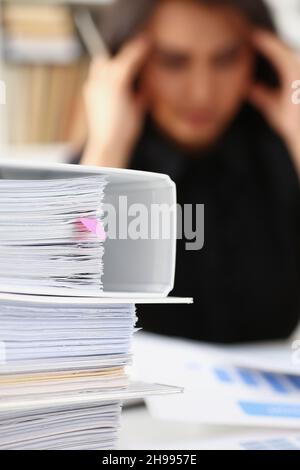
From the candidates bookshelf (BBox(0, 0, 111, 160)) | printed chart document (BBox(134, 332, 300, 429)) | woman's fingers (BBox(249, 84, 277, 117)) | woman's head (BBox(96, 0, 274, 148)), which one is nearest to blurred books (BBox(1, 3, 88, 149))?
bookshelf (BBox(0, 0, 111, 160))

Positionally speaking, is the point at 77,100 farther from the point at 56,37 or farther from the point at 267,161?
the point at 267,161

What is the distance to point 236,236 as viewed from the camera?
1659mm

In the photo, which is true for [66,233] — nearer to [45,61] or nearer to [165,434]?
[165,434]

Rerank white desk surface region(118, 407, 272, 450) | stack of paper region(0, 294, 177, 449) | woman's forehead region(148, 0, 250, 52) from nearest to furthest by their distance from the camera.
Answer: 1. stack of paper region(0, 294, 177, 449)
2. white desk surface region(118, 407, 272, 450)
3. woman's forehead region(148, 0, 250, 52)

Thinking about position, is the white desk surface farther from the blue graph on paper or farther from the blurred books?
the blurred books

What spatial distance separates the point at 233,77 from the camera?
1.62m

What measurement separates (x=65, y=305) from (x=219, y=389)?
0.30m

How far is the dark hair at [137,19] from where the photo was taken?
160 centimetres

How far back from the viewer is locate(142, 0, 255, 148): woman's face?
160 centimetres

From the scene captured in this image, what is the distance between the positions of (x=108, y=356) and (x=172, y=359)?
1.01ft

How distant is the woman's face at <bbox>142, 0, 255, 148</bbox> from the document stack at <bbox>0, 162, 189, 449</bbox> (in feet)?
3.31

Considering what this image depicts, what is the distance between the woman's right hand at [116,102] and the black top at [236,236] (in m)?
0.05

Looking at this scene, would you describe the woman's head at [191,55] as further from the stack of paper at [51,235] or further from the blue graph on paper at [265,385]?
the stack of paper at [51,235]
